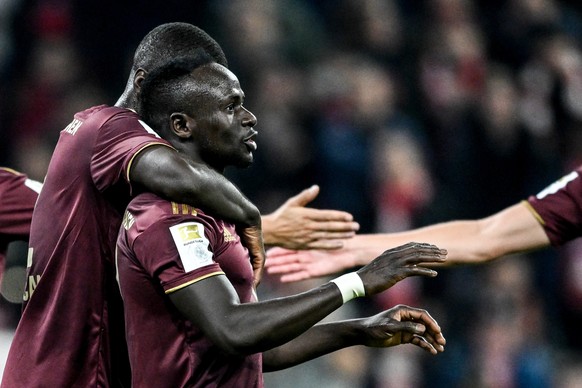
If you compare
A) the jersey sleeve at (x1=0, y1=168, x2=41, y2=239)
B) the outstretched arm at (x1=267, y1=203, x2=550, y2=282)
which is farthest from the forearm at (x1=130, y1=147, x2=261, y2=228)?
the outstretched arm at (x1=267, y1=203, x2=550, y2=282)

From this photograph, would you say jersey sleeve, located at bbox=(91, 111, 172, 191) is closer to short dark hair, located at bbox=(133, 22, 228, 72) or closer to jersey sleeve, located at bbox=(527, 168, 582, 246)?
short dark hair, located at bbox=(133, 22, 228, 72)

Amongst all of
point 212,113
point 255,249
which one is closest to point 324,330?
point 255,249

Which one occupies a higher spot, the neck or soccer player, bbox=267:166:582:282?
the neck

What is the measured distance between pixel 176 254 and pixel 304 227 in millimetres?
1484

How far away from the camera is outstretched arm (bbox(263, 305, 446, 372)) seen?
3.14m

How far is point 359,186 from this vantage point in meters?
8.08

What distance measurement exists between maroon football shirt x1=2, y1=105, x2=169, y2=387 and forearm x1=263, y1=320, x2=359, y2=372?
21.3 inches

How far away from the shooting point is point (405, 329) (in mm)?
3156

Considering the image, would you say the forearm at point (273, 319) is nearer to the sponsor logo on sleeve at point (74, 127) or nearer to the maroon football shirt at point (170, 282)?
the maroon football shirt at point (170, 282)

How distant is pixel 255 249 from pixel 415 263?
57cm

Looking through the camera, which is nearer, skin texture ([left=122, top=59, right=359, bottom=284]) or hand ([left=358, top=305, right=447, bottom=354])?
skin texture ([left=122, top=59, right=359, bottom=284])

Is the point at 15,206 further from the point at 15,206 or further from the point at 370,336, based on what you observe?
the point at 370,336

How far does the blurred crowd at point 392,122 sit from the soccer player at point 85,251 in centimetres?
383

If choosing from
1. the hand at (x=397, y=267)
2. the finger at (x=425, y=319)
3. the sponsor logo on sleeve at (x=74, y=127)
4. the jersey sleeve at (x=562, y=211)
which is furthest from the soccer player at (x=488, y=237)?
the hand at (x=397, y=267)
